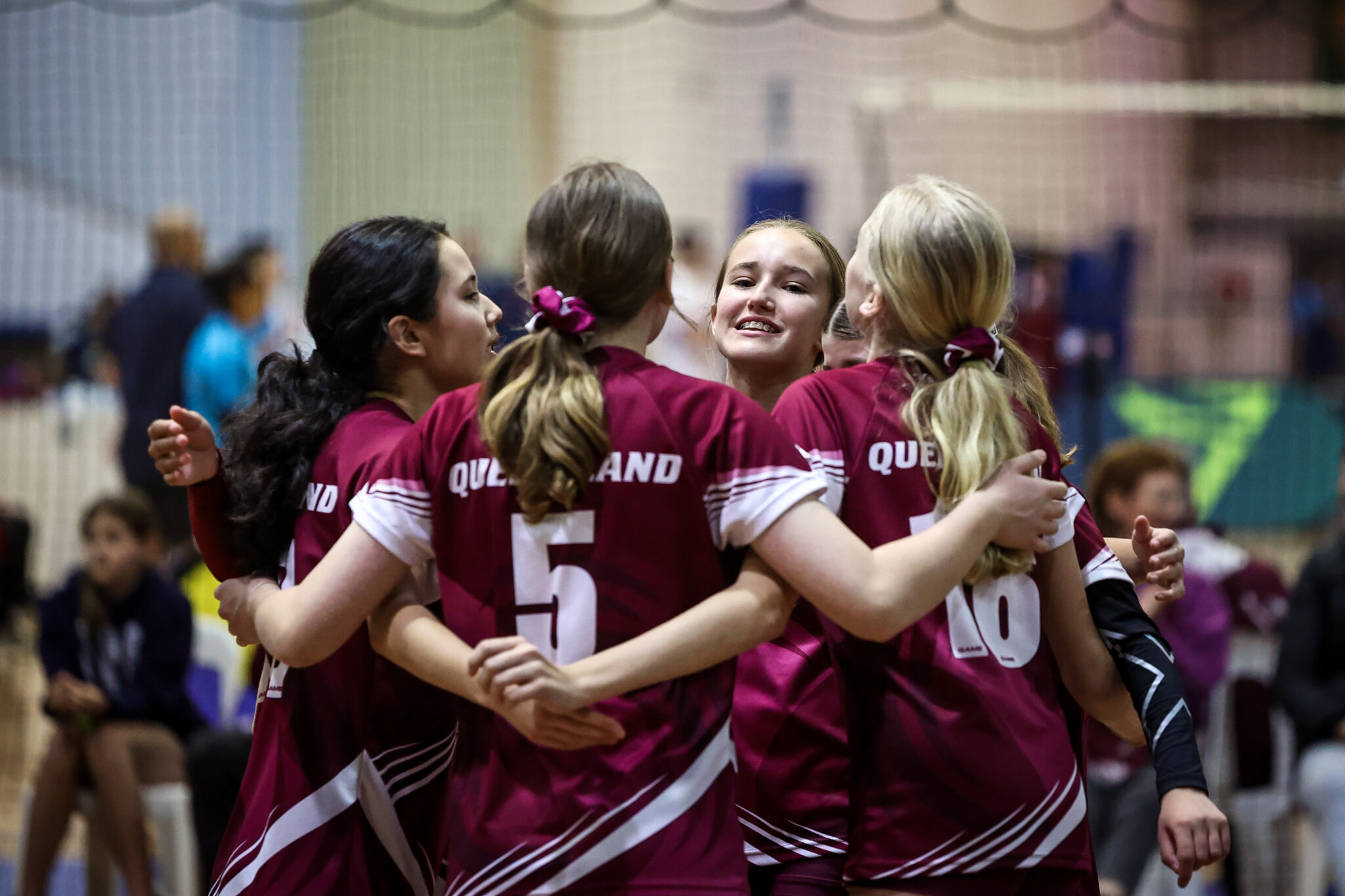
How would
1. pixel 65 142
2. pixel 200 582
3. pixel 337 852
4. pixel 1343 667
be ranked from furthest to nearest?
pixel 65 142 < pixel 200 582 < pixel 1343 667 < pixel 337 852

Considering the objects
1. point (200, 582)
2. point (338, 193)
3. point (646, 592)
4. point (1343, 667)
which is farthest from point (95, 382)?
point (646, 592)

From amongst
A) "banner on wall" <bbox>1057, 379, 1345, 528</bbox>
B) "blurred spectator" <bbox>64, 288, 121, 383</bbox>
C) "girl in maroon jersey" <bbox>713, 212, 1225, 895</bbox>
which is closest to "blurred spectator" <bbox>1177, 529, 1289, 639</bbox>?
"girl in maroon jersey" <bbox>713, 212, 1225, 895</bbox>

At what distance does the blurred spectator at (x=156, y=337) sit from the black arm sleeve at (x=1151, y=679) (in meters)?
5.37

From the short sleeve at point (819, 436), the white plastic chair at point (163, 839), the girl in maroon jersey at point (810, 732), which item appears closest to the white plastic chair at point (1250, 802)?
the girl in maroon jersey at point (810, 732)

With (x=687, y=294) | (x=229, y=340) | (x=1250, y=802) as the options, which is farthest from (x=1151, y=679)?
(x=687, y=294)

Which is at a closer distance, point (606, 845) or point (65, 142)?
point (606, 845)

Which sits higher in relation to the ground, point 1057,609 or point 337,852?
point 1057,609

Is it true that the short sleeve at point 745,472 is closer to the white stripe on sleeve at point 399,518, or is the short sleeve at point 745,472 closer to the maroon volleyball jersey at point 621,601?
the maroon volleyball jersey at point 621,601

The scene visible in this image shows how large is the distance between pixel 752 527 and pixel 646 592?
0.15 metres

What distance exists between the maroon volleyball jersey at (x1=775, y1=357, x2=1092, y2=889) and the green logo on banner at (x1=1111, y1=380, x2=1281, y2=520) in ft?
21.3

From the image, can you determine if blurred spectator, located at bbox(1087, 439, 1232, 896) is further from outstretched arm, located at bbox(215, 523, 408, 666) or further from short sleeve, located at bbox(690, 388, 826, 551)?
outstretched arm, located at bbox(215, 523, 408, 666)

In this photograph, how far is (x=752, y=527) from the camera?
154 cm

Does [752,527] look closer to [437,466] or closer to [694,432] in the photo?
[694,432]

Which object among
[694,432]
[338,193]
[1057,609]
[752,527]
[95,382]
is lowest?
[1057,609]
